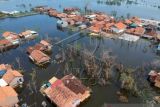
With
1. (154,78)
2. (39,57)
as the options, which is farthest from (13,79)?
(154,78)

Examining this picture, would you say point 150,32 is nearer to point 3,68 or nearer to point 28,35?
point 28,35

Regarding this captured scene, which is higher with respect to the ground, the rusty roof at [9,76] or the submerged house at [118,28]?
the submerged house at [118,28]

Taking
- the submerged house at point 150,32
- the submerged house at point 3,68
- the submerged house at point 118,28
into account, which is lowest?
the submerged house at point 3,68

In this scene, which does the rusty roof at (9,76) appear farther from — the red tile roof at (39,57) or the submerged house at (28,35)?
the submerged house at (28,35)

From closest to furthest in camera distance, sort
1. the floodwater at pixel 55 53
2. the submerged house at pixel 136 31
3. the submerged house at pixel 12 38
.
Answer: the floodwater at pixel 55 53 → the submerged house at pixel 12 38 → the submerged house at pixel 136 31

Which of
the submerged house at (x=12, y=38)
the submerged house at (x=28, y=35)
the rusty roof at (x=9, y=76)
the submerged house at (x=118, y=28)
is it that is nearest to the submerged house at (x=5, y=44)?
the submerged house at (x=12, y=38)

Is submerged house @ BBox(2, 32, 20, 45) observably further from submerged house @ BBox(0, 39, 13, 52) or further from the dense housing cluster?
the dense housing cluster
